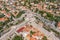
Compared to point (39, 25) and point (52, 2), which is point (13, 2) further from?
point (39, 25)

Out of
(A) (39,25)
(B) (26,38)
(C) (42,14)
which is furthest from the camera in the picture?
(C) (42,14)

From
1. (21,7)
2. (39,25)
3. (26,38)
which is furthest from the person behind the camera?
(21,7)

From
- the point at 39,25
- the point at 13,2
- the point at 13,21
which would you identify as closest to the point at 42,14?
the point at 39,25

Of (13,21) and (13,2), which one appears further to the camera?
(13,2)

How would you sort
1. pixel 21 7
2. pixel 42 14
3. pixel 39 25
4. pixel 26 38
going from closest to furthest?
pixel 26 38 < pixel 39 25 < pixel 42 14 < pixel 21 7

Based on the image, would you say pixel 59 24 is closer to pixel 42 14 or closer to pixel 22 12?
pixel 42 14

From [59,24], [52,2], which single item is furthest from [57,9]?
[59,24]

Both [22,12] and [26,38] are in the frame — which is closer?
[26,38]

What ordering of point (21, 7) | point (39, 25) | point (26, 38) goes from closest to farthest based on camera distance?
point (26, 38) → point (39, 25) → point (21, 7)
